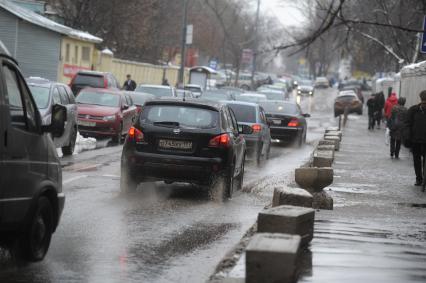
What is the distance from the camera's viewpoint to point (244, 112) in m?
24.6

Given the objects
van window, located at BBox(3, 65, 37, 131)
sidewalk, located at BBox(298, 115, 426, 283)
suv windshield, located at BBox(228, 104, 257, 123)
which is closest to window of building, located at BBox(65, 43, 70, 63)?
suv windshield, located at BBox(228, 104, 257, 123)

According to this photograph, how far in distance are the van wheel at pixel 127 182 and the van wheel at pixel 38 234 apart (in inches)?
221

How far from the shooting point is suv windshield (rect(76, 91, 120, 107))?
28188 mm

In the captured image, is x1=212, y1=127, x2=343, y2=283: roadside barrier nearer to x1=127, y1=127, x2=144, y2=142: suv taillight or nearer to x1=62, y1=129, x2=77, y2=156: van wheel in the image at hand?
x1=127, y1=127, x2=144, y2=142: suv taillight

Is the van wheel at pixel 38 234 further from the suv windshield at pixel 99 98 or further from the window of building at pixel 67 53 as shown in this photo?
the window of building at pixel 67 53

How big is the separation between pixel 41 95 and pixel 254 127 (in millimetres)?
5615

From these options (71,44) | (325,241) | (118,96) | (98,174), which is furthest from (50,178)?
(71,44)

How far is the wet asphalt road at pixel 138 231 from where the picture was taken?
820cm

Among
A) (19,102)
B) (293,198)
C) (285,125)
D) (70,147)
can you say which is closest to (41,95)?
(70,147)

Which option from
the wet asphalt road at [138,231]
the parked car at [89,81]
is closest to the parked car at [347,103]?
the parked car at [89,81]

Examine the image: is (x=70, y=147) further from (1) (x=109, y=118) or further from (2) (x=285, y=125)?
(2) (x=285, y=125)

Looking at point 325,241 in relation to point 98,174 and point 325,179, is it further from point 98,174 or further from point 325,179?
point 98,174

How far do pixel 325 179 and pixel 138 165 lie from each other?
286cm

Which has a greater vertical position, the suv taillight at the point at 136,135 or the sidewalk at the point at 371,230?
the suv taillight at the point at 136,135
